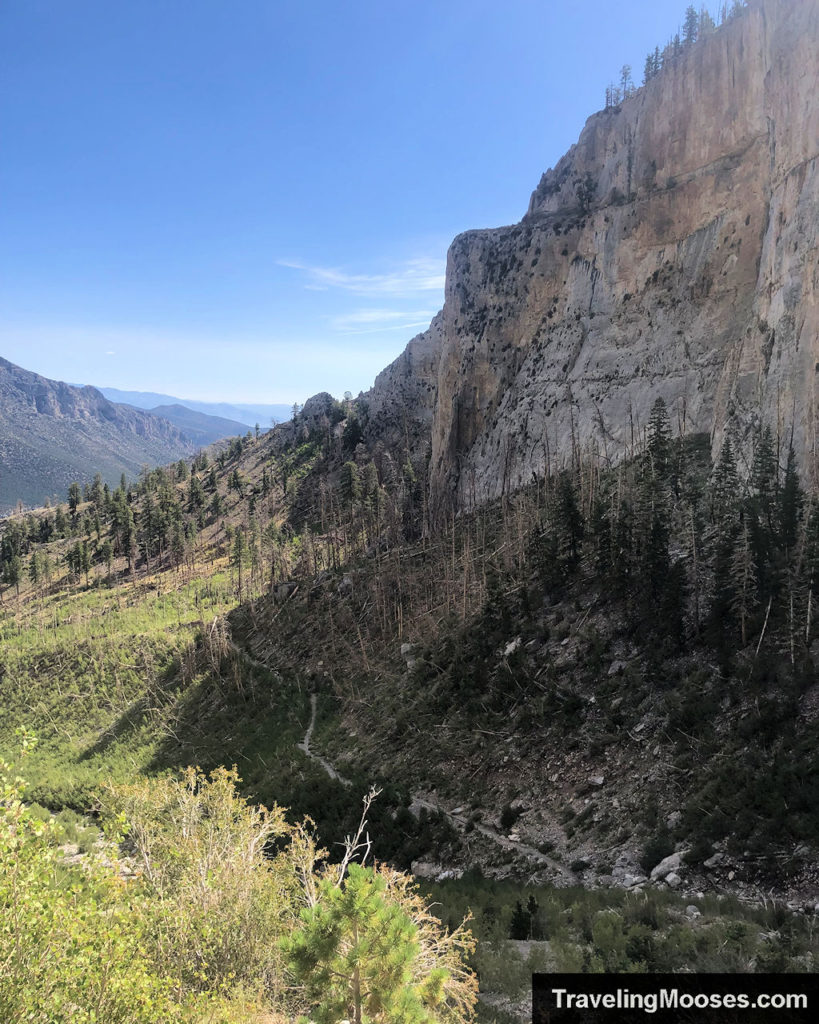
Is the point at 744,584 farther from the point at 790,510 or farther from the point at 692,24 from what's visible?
the point at 692,24

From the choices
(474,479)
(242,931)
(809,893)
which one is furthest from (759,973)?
(474,479)

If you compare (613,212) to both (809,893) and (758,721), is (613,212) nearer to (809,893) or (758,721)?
(758,721)

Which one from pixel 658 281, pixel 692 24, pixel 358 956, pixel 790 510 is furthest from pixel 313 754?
pixel 692 24

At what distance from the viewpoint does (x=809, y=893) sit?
41.1 feet

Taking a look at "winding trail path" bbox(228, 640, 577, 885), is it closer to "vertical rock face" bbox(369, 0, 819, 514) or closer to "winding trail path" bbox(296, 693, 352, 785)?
"winding trail path" bbox(296, 693, 352, 785)

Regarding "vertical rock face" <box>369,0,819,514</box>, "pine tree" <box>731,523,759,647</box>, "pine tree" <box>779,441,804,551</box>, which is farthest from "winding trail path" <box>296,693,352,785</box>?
"vertical rock face" <box>369,0,819,514</box>

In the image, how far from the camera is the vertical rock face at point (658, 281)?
30.8m

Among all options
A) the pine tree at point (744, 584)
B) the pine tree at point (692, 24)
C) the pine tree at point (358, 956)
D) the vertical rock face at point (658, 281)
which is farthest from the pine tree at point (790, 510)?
the pine tree at point (692, 24)

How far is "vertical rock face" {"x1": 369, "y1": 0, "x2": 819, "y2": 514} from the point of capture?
3083cm

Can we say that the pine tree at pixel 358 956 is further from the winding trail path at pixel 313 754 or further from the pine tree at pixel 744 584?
the winding trail path at pixel 313 754

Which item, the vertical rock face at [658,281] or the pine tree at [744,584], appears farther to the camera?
the vertical rock face at [658,281]

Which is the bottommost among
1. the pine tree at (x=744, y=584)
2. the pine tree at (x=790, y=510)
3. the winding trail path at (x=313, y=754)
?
the winding trail path at (x=313, y=754)

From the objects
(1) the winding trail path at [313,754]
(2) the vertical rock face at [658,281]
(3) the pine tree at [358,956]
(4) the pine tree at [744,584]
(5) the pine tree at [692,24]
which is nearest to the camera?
(3) the pine tree at [358,956]

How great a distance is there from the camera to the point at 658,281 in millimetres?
49875
